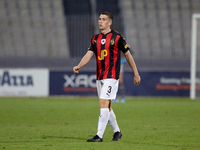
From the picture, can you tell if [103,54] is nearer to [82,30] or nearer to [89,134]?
[89,134]

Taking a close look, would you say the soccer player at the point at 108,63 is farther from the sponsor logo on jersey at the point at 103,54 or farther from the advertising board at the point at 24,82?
the advertising board at the point at 24,82

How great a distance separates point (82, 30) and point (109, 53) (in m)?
13.9

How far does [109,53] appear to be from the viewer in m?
5.43

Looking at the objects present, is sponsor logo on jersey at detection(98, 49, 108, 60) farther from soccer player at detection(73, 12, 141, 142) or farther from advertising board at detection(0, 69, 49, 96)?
advertising board at detection(0, 69, 49, 96)

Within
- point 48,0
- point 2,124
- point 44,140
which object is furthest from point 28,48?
point 44,140

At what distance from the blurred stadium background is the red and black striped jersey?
12192 mm

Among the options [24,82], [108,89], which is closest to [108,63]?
[108,89]

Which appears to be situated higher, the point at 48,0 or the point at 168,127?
the point at 48,0

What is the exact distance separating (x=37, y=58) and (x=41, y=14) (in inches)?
147

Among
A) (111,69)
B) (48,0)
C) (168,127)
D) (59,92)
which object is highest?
(48,0)

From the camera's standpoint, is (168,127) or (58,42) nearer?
(168,127)

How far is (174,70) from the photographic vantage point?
56.3ft

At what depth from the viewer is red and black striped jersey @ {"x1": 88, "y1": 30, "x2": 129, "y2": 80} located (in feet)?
17.8

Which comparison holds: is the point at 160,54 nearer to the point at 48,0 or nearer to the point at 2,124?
the point at 48,0
